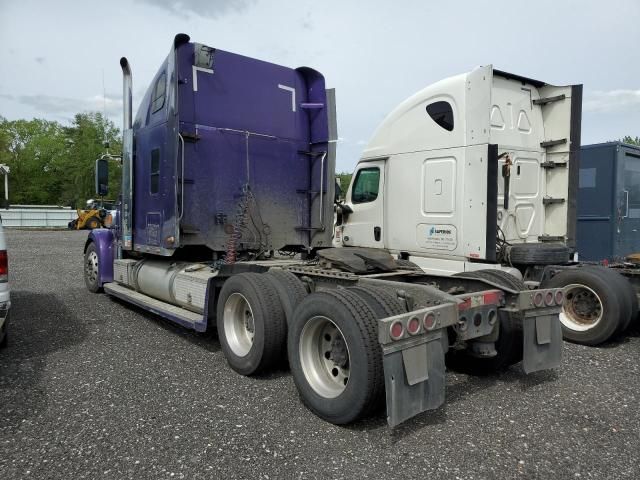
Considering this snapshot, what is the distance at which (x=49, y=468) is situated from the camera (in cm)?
288

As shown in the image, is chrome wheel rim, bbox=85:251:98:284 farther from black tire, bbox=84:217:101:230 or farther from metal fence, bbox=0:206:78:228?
metal fence, bbox=0:206:78:228

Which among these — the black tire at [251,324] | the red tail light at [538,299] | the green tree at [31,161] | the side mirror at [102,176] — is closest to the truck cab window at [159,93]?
the side mirror at [102,176]

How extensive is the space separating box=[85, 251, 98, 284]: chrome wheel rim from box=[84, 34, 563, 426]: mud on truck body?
0.04 meters

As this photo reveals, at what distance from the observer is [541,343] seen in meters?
4.04

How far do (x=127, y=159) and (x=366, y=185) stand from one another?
3.65 m

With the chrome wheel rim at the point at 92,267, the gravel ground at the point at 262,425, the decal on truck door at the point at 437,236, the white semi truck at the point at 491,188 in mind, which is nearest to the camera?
the gravel ground at the point at 262,425

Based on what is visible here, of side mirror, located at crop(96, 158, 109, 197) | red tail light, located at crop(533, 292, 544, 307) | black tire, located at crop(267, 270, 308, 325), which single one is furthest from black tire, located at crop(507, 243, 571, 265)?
side mirror, located at crop(96, 158, 109, 197)

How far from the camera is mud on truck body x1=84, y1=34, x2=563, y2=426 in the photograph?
3324 millimetres

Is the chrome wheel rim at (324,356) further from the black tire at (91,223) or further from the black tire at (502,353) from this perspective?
the black tire at (91,223)

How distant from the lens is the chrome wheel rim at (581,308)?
5875 mm

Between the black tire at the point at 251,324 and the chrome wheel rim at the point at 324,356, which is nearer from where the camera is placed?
the chrome wheel rim at the point at 324,356

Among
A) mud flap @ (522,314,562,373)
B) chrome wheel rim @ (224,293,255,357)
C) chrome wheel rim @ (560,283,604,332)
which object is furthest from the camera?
chrome wheel rim @ (560,283,604,332)

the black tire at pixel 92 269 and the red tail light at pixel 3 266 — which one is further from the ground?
the red tail light at pixel 3 266

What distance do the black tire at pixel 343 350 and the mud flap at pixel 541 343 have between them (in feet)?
4.59
